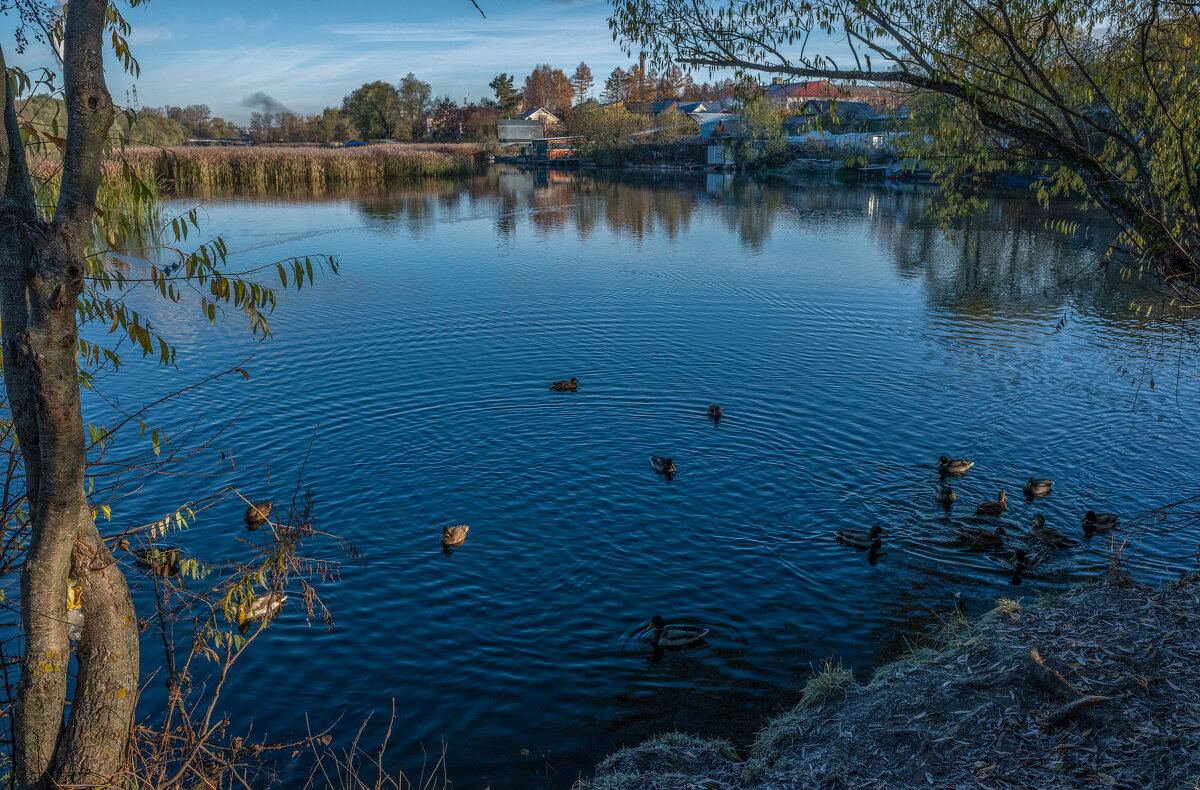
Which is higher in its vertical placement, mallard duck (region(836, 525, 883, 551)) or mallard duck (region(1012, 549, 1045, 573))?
mallard duck (region(836, 525, 883, 551))

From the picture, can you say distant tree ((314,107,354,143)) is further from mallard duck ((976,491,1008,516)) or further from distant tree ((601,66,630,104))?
mallard duck ((976,491,1008,516))

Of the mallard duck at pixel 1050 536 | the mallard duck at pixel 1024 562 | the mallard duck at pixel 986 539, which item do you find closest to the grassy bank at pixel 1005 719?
the mallard duck at pixel 1024 562

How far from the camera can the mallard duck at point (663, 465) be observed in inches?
566

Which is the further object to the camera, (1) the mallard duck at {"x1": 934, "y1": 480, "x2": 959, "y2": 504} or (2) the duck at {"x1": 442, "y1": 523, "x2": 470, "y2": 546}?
(1) the mallard duck at {"x1": 934, "y1": 480, "x2": 959, "y2": 504}

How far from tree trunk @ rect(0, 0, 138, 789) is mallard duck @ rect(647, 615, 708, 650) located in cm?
632

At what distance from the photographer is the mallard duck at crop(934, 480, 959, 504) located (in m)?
13.2

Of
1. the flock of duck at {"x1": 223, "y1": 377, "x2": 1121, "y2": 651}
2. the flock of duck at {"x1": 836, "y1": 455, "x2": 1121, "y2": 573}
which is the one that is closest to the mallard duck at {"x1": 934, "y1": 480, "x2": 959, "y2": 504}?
the flock of duck at {"x1": 223, "y1": 377, "x2": 1121, "y2": 651}

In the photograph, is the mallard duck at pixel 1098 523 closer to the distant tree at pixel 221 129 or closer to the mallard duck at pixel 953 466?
the mallard duck at pixel 953 466

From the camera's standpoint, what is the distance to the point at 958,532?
484 inches

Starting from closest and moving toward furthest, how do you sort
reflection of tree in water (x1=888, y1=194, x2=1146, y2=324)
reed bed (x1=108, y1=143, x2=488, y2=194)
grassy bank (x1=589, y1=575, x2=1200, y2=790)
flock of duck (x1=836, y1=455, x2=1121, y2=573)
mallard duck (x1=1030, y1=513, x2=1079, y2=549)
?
grassy bank (x1=589, y1=575, x2=1200, y2=790), flock of duck (x1=836, y1=455, x2=1121, y2=573), mallard duck (x1=1030, y1=513, x2=1079, y2=549), reflection of tree in water (x1=888, y1=194, x2=1146, y2=324), reed bed (x1=108, y1=143, x2=488, y2=194)

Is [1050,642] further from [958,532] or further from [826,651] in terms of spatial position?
[958,532]

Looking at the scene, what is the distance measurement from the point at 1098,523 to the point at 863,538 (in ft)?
12.2

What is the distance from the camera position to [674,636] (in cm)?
978

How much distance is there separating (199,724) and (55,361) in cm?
481
